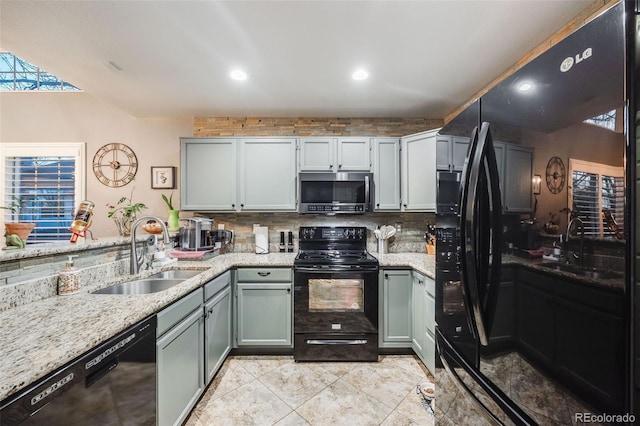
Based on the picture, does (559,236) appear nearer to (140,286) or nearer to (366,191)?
(366,191)

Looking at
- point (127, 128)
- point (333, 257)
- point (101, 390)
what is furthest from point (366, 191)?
point (127, 128)

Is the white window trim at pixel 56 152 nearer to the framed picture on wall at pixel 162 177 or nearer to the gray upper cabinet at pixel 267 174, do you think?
the framed picture on wall at pixel 162 177

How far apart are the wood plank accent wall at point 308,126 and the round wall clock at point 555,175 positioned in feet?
8.61

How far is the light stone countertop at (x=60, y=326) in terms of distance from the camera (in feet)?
2.59

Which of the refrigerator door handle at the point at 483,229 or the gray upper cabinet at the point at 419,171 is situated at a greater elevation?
the gray upper cabinet at the point at 419,171

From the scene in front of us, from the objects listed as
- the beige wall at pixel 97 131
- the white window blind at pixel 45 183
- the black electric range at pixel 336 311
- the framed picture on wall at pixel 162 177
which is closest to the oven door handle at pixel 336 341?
the black electric range at pixel 336 311

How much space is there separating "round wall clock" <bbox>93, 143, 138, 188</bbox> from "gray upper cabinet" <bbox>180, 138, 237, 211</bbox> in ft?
3.26

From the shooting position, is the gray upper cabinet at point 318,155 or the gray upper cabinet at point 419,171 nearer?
the gray upper cabinet at point 419,171

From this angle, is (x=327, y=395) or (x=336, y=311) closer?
(x=327, y=395)

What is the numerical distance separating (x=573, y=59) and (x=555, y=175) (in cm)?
30

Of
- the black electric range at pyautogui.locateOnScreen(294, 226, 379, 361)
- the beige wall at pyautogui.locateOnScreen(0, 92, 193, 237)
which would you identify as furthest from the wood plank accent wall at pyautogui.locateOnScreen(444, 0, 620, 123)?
the beige wall at pyautogui.locateOnScreen(0, 92, 193, 237)

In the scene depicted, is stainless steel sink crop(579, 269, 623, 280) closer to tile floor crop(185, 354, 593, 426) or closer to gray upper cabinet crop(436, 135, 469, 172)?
gray upper cabinet crop(436, 135, 469, 172)

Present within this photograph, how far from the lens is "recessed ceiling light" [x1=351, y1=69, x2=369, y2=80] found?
2135mm

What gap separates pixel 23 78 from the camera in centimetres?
325
